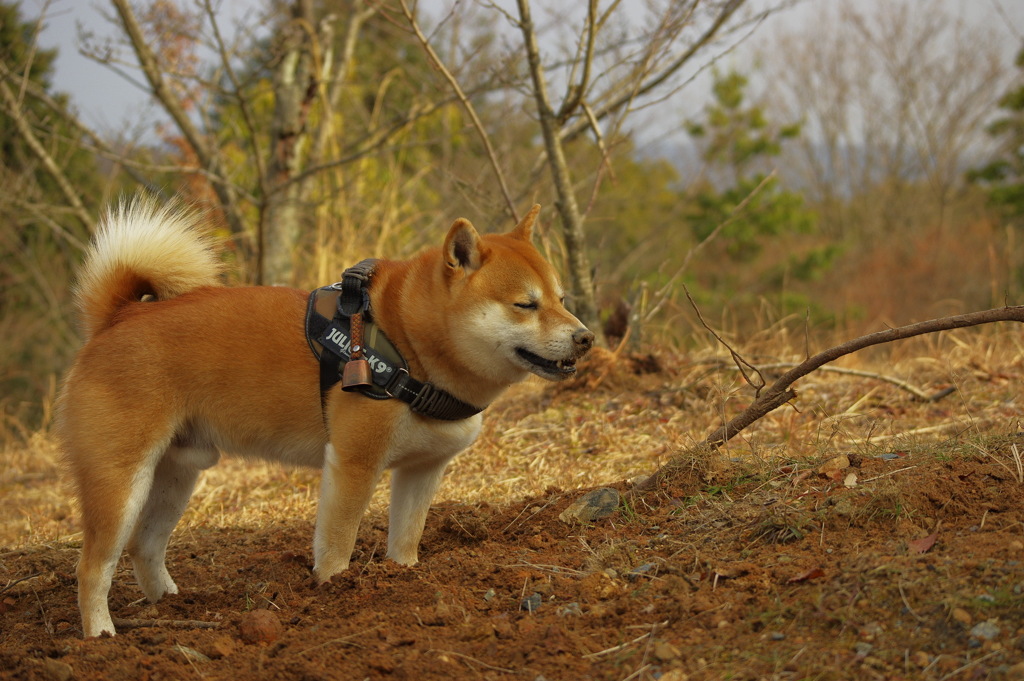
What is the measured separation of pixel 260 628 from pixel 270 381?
97 centimetres

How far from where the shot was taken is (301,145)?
8.47 metres

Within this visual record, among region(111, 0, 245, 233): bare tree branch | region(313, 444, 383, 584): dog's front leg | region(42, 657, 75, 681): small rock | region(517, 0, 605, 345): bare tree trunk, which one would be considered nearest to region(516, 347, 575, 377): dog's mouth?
region(313, 444, 383, 584): dog's front leg

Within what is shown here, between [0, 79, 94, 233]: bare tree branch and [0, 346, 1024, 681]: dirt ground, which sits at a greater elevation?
[0, 79, 94, 233]: bare tree branch

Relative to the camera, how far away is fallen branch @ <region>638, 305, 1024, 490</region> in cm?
277

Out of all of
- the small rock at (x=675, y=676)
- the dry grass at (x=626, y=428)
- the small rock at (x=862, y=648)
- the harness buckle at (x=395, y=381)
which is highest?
the harness buckle at (x=395, y=381)

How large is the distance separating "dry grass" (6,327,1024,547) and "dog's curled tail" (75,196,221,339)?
4.80ft

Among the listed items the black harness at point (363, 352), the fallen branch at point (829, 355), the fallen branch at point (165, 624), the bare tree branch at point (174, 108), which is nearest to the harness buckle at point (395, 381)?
the black harness at point (363, 352)

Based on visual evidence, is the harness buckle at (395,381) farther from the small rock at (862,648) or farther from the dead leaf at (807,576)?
the small rock at (862,648)

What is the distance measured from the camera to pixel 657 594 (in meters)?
2.52

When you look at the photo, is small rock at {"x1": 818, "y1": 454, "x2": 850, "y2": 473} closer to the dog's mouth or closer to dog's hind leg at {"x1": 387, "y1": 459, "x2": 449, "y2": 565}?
the dog's mouth

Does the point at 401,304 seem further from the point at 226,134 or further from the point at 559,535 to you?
the point at 226,134

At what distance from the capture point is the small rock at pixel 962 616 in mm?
2070

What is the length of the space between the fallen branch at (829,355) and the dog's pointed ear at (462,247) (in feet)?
3.68

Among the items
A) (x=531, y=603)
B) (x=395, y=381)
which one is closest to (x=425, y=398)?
(x=395, y=381)
